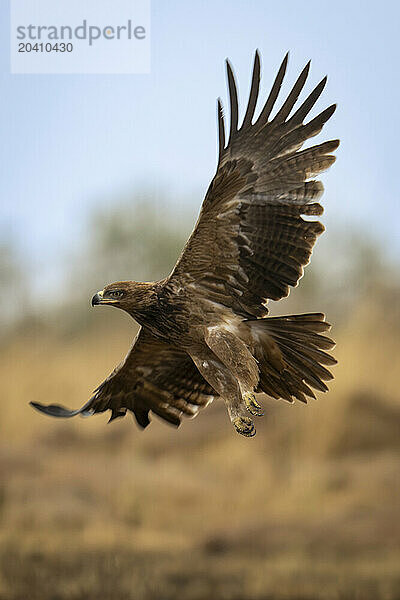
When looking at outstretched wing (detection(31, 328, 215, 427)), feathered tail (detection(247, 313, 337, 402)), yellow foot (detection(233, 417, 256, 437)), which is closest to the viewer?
yellow foot (detection(233, 417, 256, 437))

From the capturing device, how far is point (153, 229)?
11.3m

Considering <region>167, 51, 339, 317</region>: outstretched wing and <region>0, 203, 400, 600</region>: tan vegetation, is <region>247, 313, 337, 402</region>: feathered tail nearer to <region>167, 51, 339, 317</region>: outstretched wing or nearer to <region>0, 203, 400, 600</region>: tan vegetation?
<region>167, 51, 339, 317</region>: outstretched wing

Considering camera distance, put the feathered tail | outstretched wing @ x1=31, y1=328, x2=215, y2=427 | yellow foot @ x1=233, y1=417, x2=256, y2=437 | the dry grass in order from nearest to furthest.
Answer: yellow foot @ x1=233, y1=417, x2=256, y2=437 → the feathered tail → outstretched wing @ x1=31, y1=328, x2=215, y2=427 → the dry grass

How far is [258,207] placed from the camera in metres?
2.97

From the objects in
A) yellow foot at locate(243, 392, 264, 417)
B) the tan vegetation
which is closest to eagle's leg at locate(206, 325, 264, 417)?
yellow foot at locate(243, 392, 264, 417)

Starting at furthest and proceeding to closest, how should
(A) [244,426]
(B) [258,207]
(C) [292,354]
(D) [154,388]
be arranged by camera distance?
(D) [154,388], (C) [292,354], (B) [258,207], (A) [244,426]

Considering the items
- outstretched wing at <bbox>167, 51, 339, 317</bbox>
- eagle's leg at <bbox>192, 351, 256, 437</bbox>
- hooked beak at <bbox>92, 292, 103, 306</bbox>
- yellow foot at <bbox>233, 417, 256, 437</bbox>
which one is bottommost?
yellow foot at <bbox>233, 417, 256, 437</bbox>

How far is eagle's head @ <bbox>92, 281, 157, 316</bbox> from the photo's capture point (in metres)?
2.85

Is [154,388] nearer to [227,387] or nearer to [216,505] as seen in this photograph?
[227,387]

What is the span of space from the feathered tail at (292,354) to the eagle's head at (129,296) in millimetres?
402

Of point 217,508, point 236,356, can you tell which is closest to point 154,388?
point 236,356

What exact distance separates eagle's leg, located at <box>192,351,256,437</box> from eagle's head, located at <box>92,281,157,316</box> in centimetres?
28

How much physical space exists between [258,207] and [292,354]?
1.84ft

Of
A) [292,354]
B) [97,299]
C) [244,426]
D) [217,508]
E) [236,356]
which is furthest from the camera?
[217,508]
